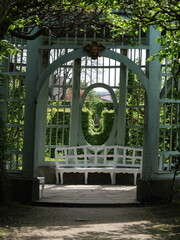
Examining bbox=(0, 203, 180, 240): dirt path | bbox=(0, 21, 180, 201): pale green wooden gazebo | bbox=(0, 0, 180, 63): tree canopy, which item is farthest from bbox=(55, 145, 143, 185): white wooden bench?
bbox=(0, 0, 180, 63): tree canopy

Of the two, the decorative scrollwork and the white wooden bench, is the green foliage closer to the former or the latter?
the white wooden bench

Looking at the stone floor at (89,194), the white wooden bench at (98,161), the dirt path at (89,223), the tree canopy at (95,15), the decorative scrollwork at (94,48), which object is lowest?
the dirt path at (89,223)

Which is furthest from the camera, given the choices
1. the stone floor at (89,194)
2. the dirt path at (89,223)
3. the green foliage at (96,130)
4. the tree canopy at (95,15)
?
the green foliage at (96,130)

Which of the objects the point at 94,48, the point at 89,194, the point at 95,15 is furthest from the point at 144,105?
the point at 89,194

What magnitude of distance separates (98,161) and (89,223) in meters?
6.42

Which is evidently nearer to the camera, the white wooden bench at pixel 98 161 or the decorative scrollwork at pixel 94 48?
the decorative scrollwork at pixel 94 48

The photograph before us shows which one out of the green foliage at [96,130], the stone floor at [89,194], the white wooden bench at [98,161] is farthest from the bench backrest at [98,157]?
the green foliage at [96,130]

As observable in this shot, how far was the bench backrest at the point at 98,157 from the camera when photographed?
1446 centimetres

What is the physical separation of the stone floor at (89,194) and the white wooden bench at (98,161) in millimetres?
458

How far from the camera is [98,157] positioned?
14.9 m

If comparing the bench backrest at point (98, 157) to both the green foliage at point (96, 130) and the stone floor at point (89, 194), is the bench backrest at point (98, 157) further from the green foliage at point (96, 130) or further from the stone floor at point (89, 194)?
the green foliage at point (96, 130)

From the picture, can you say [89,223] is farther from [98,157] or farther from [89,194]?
[98,157]

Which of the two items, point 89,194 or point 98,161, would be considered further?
point 98,161

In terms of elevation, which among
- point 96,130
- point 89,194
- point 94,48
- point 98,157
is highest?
point 94,48
